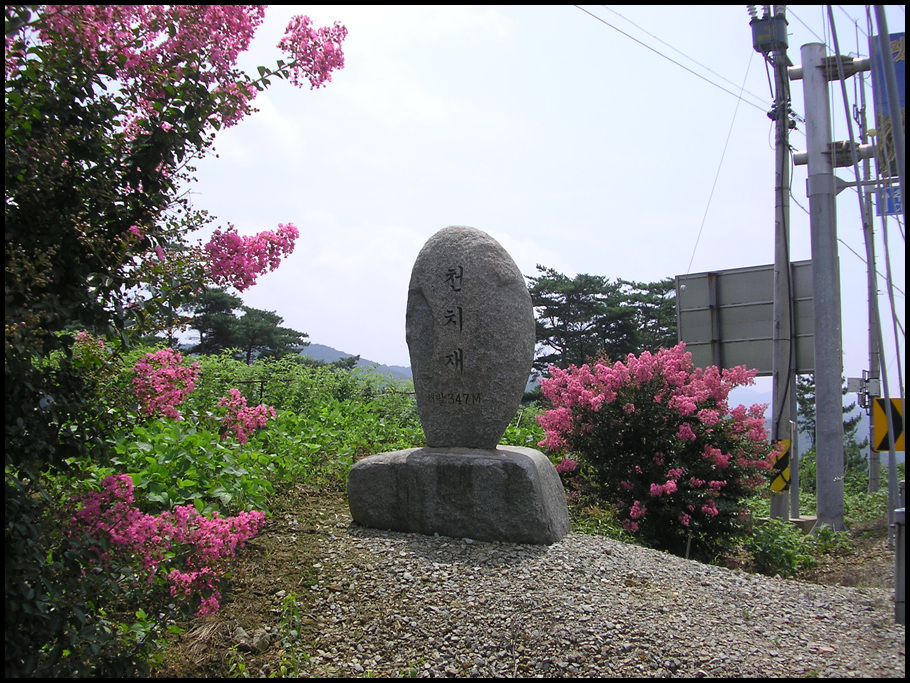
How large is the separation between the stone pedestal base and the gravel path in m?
0.16

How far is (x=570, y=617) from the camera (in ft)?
12.8

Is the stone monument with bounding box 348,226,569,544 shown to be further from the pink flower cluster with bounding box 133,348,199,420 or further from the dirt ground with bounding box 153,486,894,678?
the pink flower cluster with bounding box 133,348,199,420

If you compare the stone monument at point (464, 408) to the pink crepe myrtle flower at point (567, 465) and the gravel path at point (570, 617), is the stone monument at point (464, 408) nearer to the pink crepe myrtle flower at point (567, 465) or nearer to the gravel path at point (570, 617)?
the gravel path at point (570, 617)

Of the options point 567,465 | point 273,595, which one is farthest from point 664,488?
point 273,595

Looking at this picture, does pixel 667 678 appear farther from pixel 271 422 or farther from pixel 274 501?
pixel 271 422

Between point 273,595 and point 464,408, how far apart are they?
2.06 metres

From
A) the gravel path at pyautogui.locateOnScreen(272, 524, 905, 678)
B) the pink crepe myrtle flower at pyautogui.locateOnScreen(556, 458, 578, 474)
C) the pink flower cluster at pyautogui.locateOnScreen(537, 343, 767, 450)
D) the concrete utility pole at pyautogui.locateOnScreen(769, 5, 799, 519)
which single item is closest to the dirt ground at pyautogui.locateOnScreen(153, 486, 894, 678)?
the gravel path at pyautogui.locateOnScreen(272, 524, 905, 678)

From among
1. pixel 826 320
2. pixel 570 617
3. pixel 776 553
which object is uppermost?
pixel 826 320

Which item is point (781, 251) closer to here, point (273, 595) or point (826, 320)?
point (826, 320)

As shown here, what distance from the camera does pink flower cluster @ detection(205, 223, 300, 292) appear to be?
117 inches

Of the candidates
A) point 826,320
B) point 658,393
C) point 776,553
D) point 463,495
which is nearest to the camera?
point 463,495

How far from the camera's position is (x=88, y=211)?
9.36 ft

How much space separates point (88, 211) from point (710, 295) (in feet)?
28.6

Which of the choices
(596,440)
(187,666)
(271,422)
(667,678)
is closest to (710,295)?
(596,440)
